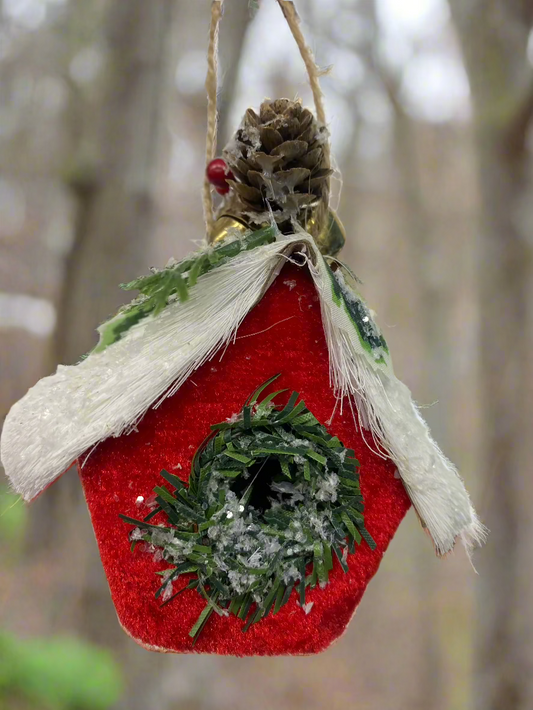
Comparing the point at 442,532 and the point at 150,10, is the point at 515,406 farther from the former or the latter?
the point at 150,10

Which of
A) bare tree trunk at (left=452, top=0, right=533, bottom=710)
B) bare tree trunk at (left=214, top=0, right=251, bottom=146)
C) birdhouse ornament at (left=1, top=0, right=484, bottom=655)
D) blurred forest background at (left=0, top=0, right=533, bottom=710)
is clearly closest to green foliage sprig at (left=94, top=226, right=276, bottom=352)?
birdhouse ornament at (left=1, top=0, right=484, bottom=655)

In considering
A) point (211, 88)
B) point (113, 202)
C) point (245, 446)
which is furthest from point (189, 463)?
point (113, 202)

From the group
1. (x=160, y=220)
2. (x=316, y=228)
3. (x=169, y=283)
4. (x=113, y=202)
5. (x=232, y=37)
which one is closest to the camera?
(x=169, y=283)

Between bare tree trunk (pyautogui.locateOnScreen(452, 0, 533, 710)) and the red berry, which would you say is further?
bare tree trunk (pyautogui.locateOnScreen(452, 0, 533, 710))

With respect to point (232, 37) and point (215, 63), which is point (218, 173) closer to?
point (215, 63)

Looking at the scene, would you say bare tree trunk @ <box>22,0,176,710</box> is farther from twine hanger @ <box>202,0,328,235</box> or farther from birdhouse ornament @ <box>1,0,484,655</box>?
birdhouse ornament @ <box>1,0,484,655</box>

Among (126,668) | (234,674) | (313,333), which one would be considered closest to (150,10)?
(313,333)
